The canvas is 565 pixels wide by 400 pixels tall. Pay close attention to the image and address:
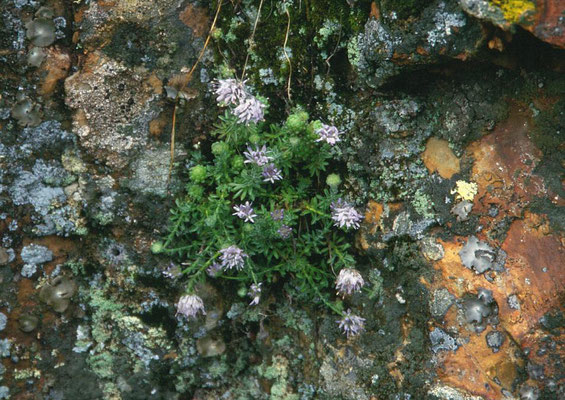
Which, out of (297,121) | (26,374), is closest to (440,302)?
(297,121)

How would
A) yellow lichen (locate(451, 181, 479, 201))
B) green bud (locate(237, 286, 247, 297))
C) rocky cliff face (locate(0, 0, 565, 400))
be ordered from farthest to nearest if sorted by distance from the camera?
green bud (locate(237, 286, 247, 297)), yellow lichen (locate(451, 181, 479, 201)), rocky cliff face (locate(0, 0, 565, 400))

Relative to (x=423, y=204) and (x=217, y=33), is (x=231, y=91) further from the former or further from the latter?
(x=423, y=204)

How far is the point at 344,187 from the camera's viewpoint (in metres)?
3.39

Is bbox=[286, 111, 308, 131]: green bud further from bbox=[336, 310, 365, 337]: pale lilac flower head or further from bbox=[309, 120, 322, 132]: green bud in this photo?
bbox=[336, 310, 365, 337]: pale lilac flower head

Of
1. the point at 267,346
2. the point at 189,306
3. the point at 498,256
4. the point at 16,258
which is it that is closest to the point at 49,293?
the point at 16,258

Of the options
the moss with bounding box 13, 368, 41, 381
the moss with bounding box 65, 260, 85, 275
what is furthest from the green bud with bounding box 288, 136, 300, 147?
the moss with bounding box 13, 368, 41, 381

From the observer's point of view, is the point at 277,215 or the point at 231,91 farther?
the point at 277,215

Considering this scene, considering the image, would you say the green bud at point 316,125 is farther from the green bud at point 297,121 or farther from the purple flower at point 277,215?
the purple flower at point 277,215

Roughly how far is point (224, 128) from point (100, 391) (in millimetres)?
2014

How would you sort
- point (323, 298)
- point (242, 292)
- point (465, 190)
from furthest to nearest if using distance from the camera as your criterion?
point (242, 292), point (323, 298), point (465, 190)

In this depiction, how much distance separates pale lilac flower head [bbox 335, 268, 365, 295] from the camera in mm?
3156

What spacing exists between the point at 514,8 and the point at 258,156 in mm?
1609

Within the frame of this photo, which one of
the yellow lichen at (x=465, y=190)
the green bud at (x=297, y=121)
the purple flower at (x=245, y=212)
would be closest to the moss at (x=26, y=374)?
the purple flower at (x=245, y=212)

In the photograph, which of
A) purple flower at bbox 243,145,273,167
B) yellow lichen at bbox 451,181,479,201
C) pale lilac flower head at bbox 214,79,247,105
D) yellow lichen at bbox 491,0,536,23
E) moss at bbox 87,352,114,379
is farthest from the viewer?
moss at bbox 87,352,114,379
